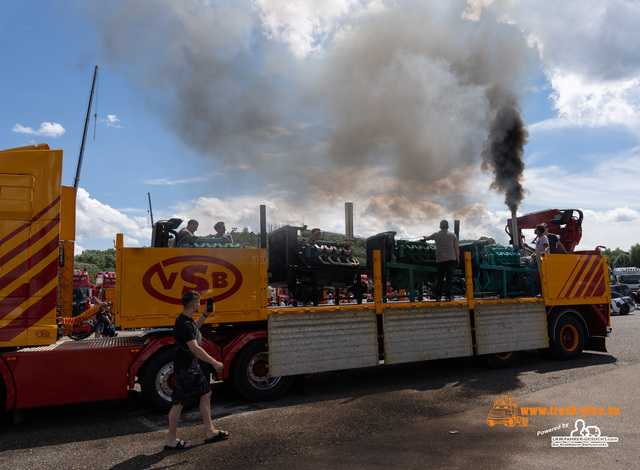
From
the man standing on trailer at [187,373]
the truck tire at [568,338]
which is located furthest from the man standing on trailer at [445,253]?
the man standing on trailer at [187,373]

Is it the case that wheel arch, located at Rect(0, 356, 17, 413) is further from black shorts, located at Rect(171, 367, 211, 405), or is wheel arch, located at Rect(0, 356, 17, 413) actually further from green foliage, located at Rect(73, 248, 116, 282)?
green foliage, located at Rect(73, 248, 116, 282)

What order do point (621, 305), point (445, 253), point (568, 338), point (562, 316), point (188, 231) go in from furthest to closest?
point (621, 305) → point (568, 338) → point (562, 316) → point (445, 253) → point (188, 231)

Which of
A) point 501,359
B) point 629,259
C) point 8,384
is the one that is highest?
point 629,259

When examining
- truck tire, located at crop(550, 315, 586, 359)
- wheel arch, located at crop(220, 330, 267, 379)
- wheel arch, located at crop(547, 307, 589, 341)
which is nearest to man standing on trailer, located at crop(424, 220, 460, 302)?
wheel arch, located at crop(547, 307, 589, 341)

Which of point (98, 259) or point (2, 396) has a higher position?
point (98, 259)

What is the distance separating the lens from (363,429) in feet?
18.0

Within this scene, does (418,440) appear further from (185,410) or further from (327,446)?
(185,410)

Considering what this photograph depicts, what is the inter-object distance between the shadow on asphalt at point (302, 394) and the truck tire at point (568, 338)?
0.62 feet

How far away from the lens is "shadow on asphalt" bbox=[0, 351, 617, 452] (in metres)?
5.59

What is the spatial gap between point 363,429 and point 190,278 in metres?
3.07

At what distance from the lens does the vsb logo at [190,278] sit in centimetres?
627

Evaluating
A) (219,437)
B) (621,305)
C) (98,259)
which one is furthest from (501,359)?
(98,259)

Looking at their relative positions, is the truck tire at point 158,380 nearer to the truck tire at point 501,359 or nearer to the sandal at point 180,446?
the sandal at point 180,446

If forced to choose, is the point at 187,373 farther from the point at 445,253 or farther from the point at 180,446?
the point at 445,253
